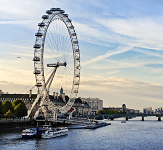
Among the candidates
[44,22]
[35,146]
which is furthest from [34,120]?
[35,146]

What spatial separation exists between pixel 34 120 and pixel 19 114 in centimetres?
581

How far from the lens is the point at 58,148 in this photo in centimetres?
4553

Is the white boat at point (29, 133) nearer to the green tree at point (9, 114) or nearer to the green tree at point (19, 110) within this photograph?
the green tree at point (9, 114)

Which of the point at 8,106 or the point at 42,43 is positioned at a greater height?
the point at 42,43

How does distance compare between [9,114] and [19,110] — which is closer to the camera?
[9,114]

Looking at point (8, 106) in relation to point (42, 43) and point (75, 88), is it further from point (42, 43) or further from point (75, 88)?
point (42, 43)

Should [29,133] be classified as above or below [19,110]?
below

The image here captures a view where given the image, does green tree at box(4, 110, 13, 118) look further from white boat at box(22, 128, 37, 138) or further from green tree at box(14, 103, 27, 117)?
white boat at box(22, 128, 37, 138)

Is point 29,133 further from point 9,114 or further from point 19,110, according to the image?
point 19,110

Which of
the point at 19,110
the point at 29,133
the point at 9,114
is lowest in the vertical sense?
the point at 29,133

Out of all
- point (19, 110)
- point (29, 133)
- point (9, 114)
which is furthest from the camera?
point (19, 110)

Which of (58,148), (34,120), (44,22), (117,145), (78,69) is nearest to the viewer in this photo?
(58,148)

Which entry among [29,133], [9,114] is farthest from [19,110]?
[29,133]

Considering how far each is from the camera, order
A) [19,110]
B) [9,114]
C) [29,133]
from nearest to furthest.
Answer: [29,133] → [9,114] → [19,110]
